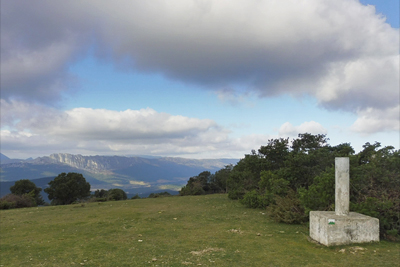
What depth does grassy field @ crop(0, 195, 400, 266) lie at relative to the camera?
23.1 ft

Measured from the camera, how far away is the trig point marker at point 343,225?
806cm

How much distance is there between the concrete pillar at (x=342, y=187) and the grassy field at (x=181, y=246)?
1168mm

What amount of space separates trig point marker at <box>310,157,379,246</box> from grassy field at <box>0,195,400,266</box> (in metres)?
0.27

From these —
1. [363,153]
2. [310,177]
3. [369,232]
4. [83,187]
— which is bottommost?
[83,187]

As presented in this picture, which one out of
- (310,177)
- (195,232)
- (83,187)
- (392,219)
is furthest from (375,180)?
(83,187)

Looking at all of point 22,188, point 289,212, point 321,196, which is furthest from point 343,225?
point 22,188

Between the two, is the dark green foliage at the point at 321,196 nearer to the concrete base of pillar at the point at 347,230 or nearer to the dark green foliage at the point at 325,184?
the dark green foliage at the point at 325,184

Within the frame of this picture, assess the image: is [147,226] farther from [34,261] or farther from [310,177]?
[310,177]

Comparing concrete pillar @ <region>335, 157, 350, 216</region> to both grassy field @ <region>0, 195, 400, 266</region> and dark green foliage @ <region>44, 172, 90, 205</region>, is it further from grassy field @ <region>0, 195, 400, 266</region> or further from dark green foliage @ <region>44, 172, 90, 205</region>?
dark green foliage @ <region>44, 172, 90, 205</region>

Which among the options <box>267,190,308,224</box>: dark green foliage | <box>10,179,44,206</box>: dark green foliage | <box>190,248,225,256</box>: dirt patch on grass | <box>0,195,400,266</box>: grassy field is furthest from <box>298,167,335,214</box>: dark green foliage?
<box>10,179,44,206</box>: dark green foliage

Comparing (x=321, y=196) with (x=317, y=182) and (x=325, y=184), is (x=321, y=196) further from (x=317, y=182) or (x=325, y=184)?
(x=317, y=182)

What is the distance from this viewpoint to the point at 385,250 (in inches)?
302

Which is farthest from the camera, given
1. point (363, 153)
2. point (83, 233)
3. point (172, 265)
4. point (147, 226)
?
point (363, 153)

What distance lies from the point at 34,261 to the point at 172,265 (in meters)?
4.07
